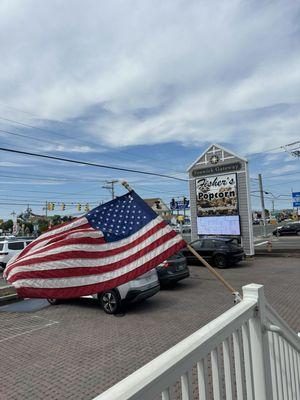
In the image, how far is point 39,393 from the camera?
5.29 m

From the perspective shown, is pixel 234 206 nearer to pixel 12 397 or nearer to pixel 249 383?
pixel 12 397

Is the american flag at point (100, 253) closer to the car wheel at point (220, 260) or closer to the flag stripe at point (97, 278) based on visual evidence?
the flag stripe at point (97, 278)

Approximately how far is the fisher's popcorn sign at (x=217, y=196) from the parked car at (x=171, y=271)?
9851mm

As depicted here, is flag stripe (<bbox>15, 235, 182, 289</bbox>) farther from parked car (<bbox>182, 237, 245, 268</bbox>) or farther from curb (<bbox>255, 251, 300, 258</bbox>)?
curb (<bbox>255, 251, 300, 258</bbox>)

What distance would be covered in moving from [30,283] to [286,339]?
2.56 meters

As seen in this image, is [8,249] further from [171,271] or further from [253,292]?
[253,292]

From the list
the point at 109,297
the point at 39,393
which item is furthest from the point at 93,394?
the point at 109,297

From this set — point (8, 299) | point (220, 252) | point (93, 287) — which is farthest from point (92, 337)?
point (220, 252)

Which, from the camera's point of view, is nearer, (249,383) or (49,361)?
(249,383)

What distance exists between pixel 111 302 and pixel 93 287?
6506 mm

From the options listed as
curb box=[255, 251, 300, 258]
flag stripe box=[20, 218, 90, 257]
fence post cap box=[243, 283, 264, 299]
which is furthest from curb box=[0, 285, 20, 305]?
curb box=[255, 251, 300, 258]

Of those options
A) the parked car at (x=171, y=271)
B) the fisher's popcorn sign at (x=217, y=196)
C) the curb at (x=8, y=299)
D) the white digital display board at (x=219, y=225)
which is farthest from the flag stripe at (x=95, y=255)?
the fisher's popcorn sign at (x=217, y=196)

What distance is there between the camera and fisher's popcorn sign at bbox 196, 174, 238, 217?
2261 cm

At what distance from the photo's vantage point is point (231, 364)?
2225mm
